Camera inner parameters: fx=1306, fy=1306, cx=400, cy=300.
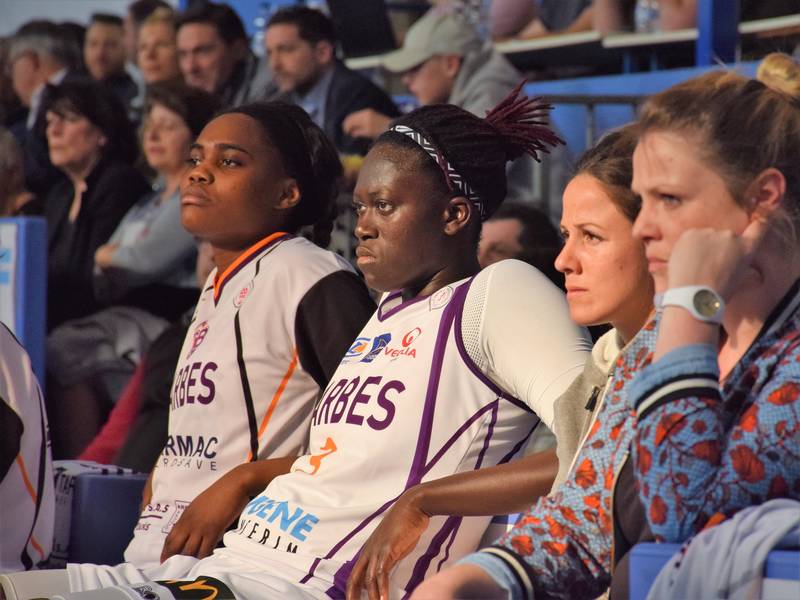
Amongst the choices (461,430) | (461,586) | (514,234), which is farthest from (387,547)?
(514,234)

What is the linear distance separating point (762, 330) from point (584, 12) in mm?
4432

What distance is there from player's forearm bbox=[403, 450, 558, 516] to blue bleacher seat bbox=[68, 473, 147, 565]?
44.7 inches

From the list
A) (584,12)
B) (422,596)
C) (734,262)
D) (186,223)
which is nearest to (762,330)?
(734,262)

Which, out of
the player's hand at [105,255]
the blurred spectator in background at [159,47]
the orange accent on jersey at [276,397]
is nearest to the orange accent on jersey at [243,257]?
the orange accent on jersey at [276,397]

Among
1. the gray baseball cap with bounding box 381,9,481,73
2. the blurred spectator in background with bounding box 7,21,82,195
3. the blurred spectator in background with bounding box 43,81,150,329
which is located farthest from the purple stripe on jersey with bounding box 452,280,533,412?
the blurred spectator in background with bounding box 7,21,82,195

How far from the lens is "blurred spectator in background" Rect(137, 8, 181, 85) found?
23.7 feet

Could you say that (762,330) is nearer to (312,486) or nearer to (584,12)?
(312,486)

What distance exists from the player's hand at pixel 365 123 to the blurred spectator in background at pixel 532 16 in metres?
1.25

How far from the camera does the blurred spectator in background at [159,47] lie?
7.23m

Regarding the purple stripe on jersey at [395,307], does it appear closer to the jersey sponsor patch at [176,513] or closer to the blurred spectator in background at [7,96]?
the jersey sponsor patch at [176,513]

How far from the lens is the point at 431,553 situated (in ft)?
7.93

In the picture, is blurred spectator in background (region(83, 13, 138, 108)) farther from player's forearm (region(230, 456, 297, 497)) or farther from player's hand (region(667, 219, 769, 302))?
player's hand (region(667, 219, 769, 302))

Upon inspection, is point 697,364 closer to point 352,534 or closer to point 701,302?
point 701,302

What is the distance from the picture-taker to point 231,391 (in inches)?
115
